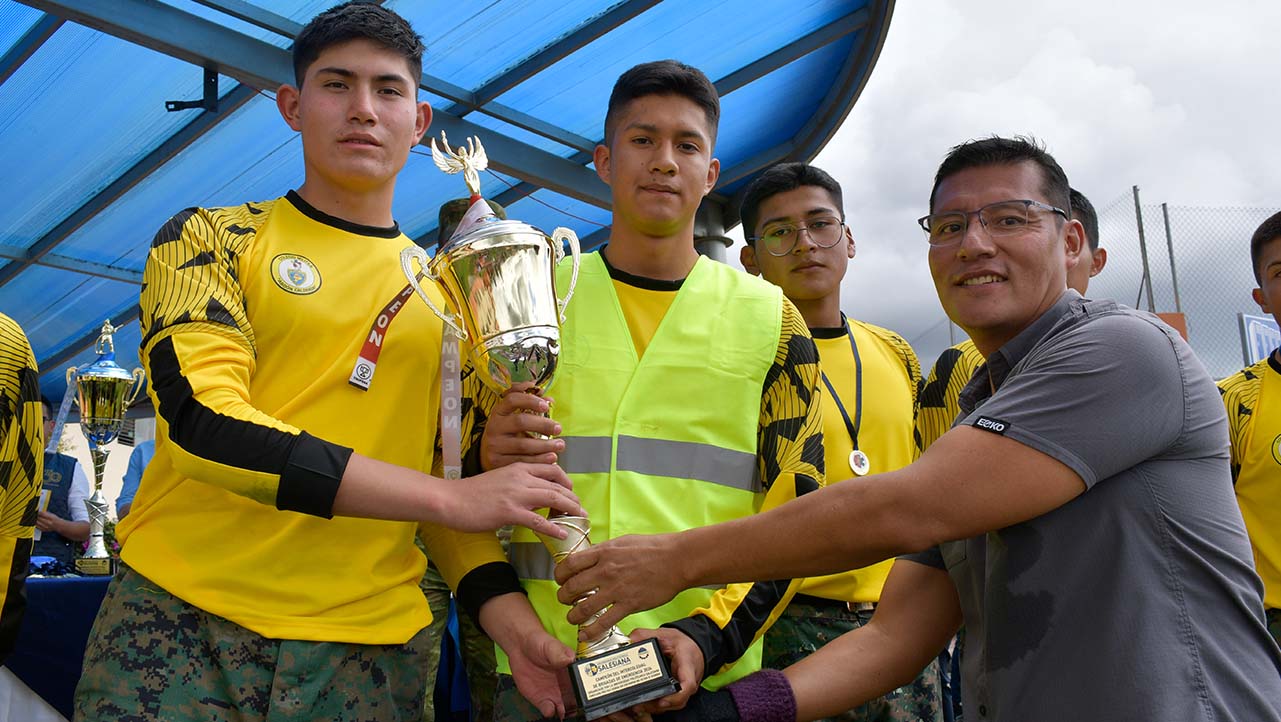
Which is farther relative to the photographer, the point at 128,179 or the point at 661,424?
the point at 128,179

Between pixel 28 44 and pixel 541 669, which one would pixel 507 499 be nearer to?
pixel 541 669

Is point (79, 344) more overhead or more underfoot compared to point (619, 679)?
more overhead

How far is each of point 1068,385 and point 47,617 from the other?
323 cm

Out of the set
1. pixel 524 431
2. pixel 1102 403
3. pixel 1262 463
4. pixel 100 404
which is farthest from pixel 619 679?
pixel 1262 463

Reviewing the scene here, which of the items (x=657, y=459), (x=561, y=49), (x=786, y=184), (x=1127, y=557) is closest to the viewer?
(x=1127, y=557)

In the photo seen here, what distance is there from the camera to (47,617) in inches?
128

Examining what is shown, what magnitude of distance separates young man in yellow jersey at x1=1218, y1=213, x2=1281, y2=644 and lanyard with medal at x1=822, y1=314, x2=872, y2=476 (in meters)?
1.81

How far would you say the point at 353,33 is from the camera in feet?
7.61

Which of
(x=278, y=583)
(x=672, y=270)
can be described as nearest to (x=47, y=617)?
(x=278, y=583)

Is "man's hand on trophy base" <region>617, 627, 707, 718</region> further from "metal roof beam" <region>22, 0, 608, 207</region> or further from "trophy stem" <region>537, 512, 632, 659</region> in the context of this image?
"metal roof beam" <region>22, 0, 608, 207</region>

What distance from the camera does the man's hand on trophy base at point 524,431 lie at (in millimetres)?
2016

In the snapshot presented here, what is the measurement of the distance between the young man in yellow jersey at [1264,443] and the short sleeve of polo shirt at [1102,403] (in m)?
2.58

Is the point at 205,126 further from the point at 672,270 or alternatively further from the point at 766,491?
the point at 766,491

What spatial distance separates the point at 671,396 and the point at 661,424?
78mm
